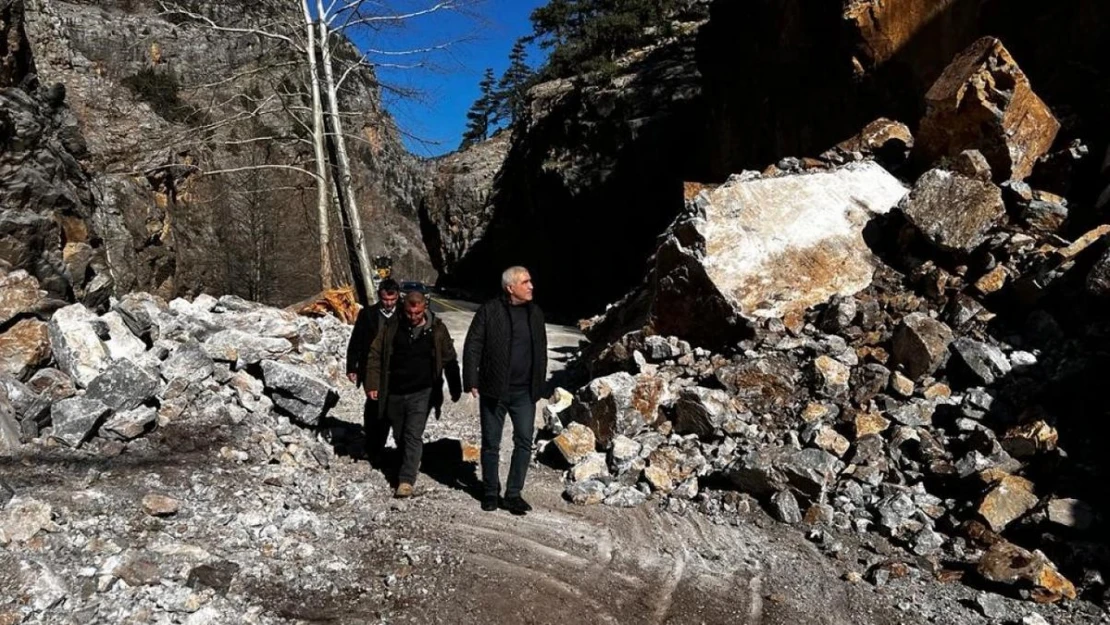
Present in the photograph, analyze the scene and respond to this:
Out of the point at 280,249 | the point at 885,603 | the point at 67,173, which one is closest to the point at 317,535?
the point at 885,603

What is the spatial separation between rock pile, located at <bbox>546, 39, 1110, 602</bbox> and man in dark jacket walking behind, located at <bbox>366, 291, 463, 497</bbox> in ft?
4.05

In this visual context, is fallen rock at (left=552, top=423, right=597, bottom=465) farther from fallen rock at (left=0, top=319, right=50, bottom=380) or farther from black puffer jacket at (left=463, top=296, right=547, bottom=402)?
fallen rock at (left=0, top=319, right=50, bottom=380)

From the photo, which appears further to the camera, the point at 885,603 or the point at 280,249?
the point at 280,249

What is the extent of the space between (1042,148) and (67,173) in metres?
10.5

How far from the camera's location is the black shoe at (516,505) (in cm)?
469

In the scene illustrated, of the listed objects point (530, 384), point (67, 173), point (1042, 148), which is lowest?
point (530, 384)

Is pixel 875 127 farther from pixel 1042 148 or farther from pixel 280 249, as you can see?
pixel 280 249

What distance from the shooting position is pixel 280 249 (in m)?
13.9

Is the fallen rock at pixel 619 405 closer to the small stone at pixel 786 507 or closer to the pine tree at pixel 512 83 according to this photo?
the small stone at pixel 786 507

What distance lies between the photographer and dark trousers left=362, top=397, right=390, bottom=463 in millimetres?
5340

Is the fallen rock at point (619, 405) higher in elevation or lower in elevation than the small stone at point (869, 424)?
lower

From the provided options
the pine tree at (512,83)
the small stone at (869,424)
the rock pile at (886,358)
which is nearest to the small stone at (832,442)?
the rock pile at (886,358)

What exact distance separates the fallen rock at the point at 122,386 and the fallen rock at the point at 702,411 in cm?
407

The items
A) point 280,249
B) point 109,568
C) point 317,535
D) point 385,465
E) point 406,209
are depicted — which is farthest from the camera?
point 406,209
